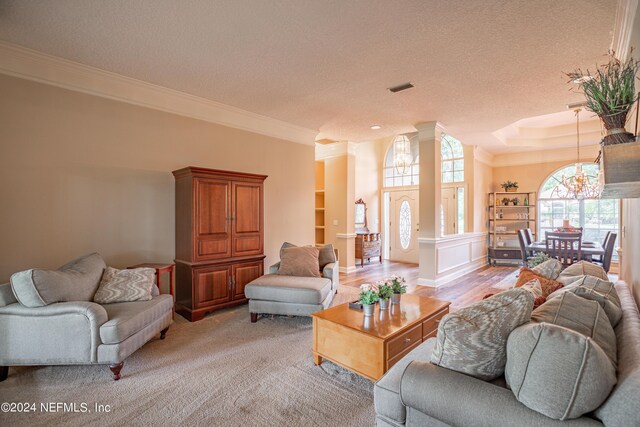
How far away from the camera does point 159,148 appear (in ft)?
13.0

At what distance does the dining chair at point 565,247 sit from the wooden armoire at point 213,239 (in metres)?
5.04

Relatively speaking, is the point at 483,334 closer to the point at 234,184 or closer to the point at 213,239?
the point at 213,239

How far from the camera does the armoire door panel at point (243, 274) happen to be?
408 cm

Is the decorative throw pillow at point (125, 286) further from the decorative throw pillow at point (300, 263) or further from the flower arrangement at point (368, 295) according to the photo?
the flower arrangement at point (368, 295)

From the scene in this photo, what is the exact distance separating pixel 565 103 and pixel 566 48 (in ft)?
6.25

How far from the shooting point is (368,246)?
26.3 ft

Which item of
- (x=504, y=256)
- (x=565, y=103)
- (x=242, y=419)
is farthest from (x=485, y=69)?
(x=504, y=256)

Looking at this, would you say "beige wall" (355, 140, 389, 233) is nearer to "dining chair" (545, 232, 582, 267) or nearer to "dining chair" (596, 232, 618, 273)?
"dining chair" (545, 232, 582, 267)

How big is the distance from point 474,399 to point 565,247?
5.25 metres

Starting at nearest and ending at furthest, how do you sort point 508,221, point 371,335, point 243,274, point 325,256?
point 371,335 < point 243,274 < point 325,256 < point 508,221

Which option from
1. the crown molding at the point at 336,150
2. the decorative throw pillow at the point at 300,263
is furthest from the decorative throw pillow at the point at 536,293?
the crown molding at the point at 336,150

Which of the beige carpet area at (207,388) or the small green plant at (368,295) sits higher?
the small green plant at (368,295)

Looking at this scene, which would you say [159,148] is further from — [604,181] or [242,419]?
[604,181]

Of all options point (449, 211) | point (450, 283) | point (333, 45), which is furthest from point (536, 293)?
point (449, 211)
